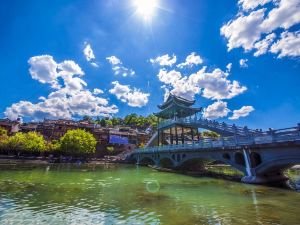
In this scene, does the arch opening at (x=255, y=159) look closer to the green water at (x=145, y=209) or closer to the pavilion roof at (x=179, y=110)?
the green water at (x=145, y=209)

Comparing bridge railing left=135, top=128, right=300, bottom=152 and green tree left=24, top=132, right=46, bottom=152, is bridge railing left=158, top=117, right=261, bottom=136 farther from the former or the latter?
green tree left=24, top=132, right=46, bottom=152

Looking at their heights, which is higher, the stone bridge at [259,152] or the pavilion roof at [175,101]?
the pavilion roof at [175,101]

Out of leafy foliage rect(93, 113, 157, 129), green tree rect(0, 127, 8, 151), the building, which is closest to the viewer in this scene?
green tree rect(0, 127, 8, 151)

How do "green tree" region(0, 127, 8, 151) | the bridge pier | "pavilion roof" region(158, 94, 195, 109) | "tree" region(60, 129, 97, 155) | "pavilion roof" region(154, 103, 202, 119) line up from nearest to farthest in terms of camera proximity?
the bridge pier → "pavilion roof" region(154, 103, 202, 119) → "pavilion roof" region(158, 94, 195, 109) → "green tree" region(0, 127, 8, 151) → "tree" region(60, 129, 97, 155)

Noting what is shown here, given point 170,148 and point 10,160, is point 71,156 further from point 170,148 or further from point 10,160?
point 170,148

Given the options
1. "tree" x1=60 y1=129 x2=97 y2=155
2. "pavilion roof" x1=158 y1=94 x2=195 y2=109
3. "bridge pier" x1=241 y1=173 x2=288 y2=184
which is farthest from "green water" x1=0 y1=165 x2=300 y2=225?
"tree" x1=60 y1=129 x2=97 y2=155

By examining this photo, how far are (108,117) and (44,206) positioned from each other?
12955cm

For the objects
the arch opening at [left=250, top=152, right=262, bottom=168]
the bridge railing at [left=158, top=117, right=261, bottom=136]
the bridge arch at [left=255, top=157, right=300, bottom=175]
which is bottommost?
the bridge arch at [left=255, top=157, right=300, bottom=175]

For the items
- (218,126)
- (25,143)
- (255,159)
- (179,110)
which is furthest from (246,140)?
(25,143)

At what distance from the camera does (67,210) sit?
11.9 meters

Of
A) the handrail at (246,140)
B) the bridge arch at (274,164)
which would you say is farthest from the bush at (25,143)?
the bridge arch at (274,164)

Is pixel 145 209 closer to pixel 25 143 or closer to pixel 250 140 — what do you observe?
pixel 250 140

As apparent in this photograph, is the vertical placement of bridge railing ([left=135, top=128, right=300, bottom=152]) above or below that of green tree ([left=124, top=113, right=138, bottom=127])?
below

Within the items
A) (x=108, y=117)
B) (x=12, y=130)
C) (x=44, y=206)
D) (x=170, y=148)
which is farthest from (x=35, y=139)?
(x=108, y=117)
